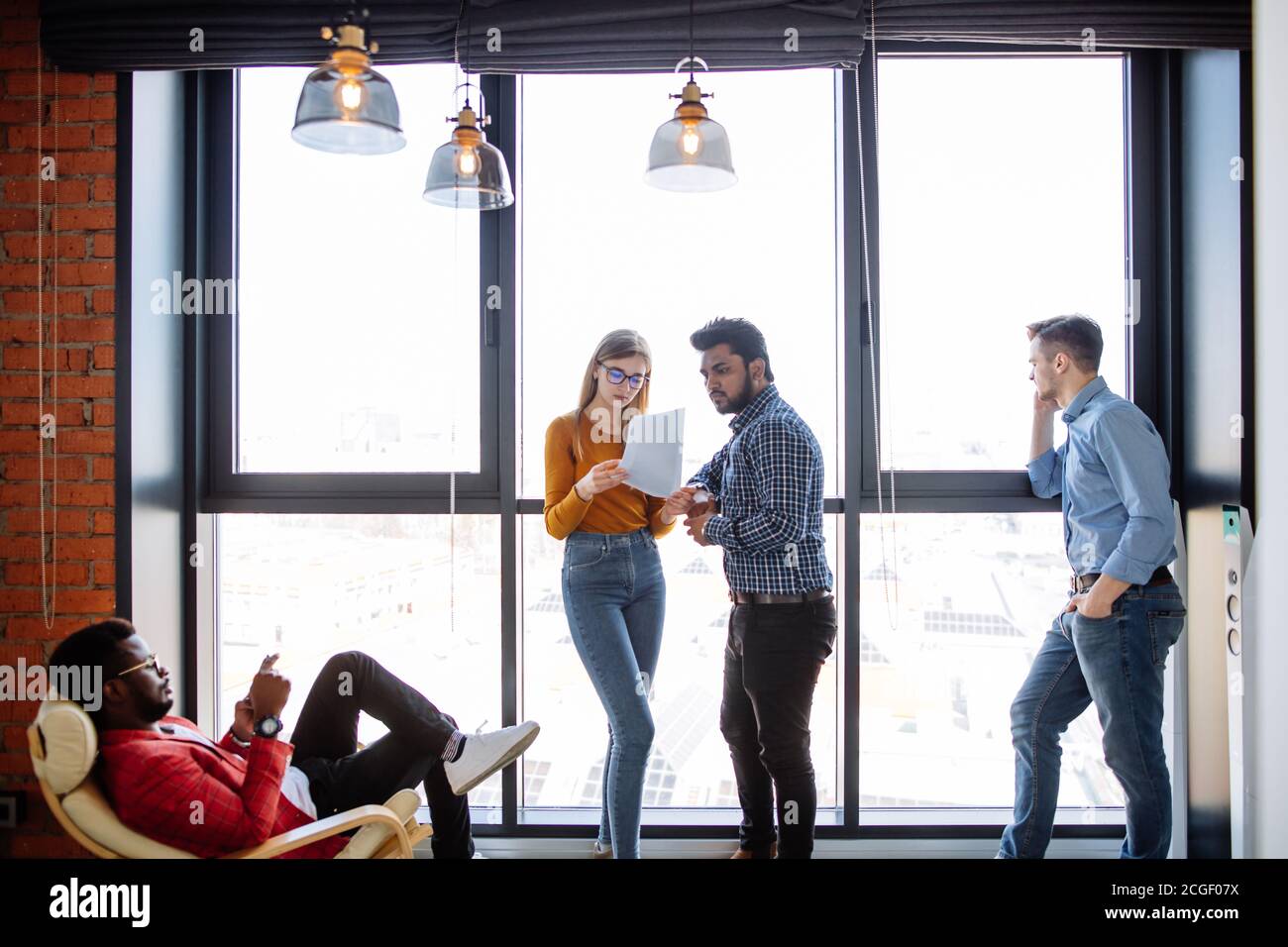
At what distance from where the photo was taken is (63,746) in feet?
5.13

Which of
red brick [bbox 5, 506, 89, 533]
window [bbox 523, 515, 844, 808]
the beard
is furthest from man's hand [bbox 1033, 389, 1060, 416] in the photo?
red brick [bbox 5, 506, 89, 533]

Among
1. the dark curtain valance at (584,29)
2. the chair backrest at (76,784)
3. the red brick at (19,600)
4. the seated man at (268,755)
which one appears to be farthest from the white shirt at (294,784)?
the dark curtain valance at (584,29)

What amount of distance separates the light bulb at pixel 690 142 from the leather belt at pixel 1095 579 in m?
1.69

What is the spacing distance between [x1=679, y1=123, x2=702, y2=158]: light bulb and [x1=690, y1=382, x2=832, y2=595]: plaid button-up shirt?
713 mm

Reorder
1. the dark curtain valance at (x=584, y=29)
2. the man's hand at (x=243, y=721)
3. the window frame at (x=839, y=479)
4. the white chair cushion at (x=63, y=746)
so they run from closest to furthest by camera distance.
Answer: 1. the white chair cushion at (x=63, y=746)
2. the man's hand at (x=243, y=721)
3. the dark curtain valance at (x=584, y=29)
4. the window frame at (x=839, y=479)

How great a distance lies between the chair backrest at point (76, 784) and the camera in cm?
156

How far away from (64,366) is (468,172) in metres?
1.54

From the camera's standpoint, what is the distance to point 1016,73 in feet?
8.44

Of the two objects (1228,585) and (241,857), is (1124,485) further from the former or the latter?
(241,857)

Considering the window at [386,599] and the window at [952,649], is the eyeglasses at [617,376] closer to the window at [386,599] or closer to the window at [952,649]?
the window at [386,599]

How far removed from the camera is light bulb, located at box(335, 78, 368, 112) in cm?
180

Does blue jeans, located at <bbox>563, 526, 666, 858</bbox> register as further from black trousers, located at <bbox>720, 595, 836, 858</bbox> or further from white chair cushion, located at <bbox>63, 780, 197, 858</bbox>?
white chair cushion, located at <bbox>63, 780, 197, 858</bbox>

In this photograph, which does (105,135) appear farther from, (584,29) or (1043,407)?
(1043,407)

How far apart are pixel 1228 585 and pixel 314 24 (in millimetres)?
3398
